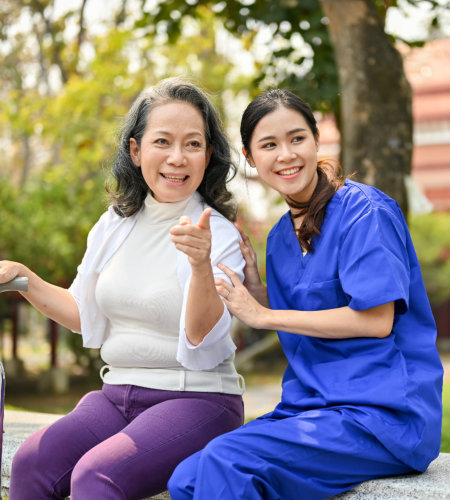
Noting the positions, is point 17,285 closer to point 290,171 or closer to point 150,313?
point 150,313

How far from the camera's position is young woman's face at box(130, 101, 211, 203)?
7.19 ft

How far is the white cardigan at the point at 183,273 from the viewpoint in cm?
→ 203

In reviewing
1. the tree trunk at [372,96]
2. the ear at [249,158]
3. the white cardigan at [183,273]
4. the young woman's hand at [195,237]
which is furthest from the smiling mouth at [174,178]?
the tree trunk at [372,96]

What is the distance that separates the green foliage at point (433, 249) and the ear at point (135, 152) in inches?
460

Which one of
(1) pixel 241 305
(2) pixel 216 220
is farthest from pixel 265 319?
(2) pixel 216 220

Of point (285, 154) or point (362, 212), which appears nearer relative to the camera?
point (362, 212)

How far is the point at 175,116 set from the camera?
86.6 inches

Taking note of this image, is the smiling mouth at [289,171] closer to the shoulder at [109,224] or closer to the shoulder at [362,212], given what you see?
the shoulder at [362,212]

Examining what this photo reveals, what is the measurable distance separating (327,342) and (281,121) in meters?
0.64

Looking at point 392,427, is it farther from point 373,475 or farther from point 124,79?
point 124,79

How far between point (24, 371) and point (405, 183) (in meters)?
8.55

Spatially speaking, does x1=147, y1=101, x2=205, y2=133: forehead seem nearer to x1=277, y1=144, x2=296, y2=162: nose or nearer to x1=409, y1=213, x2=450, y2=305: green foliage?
x1=277, y1=144, x2=296, y2=162: nose

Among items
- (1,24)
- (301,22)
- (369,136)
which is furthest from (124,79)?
(369,136)

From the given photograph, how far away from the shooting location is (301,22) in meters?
5.32
